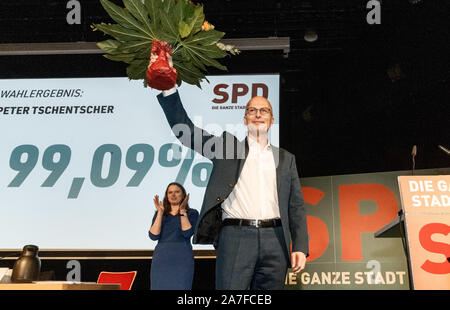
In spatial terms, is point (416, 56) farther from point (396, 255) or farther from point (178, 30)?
point (178, 30)

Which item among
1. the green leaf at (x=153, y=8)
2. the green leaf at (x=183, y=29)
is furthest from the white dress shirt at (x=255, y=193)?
the green leaf at (x=153, y=8)

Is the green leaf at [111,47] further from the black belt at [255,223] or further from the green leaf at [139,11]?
the black belt at [255,223]

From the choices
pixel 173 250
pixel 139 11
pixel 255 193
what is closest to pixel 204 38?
pixel 139 11

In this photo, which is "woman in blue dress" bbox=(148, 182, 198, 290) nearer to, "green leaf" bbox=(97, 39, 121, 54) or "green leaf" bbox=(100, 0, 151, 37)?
"green leaf" bbox=(97, 39, 121, 54)

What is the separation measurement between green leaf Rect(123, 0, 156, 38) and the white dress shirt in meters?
0.81

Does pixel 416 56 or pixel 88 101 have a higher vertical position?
pixel 416 56

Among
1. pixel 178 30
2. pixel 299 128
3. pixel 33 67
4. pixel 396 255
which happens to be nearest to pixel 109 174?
pixel 33 67

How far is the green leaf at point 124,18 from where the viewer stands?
2.55m

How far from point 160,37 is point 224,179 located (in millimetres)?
774

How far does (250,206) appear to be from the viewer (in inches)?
95.1

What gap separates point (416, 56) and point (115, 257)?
11.0 feet

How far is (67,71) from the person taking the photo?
5367 millimetres

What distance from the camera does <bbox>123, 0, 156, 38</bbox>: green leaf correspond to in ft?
8.33

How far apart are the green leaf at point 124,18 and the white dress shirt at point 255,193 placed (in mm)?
824
